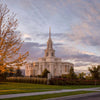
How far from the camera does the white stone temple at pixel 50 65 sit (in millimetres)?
121188

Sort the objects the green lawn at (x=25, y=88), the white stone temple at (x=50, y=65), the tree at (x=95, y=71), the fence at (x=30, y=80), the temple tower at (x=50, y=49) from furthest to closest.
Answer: the white stone temple at (x=50, y=65), the temple tower at (x=50, y=49), the tree at (x=95, y=71), the fence at (x=30, y=80), the green lawn at (x=25, y=88)

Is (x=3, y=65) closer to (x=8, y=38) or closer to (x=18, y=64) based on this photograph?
(x=18, y=64)

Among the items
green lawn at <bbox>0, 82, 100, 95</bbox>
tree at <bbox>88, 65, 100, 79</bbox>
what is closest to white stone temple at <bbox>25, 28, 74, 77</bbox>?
tree at <bbox>88, 65, 100, 79</bbox>

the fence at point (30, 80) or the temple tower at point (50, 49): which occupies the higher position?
the temple tower at point (50, 49)

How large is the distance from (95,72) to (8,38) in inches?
1269

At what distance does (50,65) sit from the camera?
121188 millimetres

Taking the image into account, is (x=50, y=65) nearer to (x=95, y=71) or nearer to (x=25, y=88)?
(x=95, y=71)

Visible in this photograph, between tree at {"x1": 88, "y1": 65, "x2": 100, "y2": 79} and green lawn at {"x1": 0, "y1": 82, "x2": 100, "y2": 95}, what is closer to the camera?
green lawn at {"x1": 0, "y1": 82, "x2": 100, "y2": 95}

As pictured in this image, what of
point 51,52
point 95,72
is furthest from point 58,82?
point 51,52

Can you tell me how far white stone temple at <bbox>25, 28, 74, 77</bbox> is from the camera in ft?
398

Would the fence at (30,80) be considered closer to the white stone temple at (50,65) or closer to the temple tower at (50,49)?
the temple tower at (50,49)

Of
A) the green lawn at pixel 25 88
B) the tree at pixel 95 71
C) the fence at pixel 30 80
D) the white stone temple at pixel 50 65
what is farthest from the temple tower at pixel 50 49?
the green lawn at pixel 25 88

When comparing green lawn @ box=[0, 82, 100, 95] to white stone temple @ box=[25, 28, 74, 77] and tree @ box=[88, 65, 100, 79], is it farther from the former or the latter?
white stone temple @ box=[25, 28, 74, 77]

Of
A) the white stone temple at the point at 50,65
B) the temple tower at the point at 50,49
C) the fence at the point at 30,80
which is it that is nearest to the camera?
the fence at the point at 30,80
